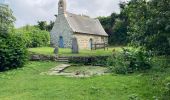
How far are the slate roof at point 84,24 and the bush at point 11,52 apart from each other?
24481 mm

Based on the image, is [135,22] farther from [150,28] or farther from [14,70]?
[14,70]

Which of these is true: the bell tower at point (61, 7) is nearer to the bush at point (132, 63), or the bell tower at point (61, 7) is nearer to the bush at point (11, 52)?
the bush at point (11, 52)

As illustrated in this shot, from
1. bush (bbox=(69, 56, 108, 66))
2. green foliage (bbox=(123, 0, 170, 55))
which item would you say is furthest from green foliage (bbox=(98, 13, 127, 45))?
green foliage (bbox=(123, 0, 170, 55))

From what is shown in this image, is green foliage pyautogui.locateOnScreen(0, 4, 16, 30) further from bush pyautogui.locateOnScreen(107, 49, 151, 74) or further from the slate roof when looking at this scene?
the slate roof

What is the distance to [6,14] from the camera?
84.0ft

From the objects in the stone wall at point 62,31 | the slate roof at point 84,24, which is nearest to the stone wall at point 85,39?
the slate roof at point 84,24

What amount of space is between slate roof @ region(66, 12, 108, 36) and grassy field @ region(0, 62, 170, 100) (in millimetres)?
30737

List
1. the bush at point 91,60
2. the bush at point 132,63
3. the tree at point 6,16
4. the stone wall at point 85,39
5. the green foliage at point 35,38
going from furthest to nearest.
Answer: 1. the stone wall at point 85,39
2. the green foliage at point 35,38
3. the bush at point 91,60
4. the tree at point 6,16
5. the bush at point 132,63

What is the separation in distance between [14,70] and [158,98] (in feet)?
39.2

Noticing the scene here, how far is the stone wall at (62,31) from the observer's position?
160ft

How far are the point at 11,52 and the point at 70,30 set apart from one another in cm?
2564

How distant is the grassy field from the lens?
13625 mm

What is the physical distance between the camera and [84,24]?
53.2 metres

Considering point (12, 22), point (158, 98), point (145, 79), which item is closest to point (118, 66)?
point (145, 79)
